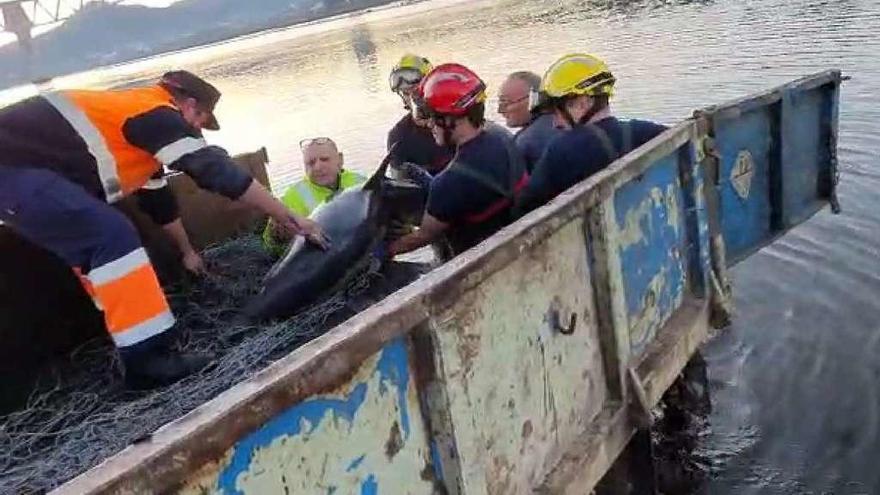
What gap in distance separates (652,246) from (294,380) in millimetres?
2341

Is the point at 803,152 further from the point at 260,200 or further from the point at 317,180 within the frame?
the point at 260,200

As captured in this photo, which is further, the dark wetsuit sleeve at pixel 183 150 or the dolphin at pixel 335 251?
the dolphin at pixel 335 251

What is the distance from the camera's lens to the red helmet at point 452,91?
416 cm

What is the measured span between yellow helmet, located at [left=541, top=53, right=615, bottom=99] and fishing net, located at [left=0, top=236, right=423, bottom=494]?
124cm

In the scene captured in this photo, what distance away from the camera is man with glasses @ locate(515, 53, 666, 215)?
162 inches

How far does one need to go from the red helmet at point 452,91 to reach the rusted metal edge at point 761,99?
1097 mm

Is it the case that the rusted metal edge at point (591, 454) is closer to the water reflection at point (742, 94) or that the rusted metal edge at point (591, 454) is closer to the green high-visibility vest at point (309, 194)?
Result: the water reflection at point (742, 94)

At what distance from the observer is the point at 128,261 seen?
363 cm

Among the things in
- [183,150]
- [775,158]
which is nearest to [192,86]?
[183,150]

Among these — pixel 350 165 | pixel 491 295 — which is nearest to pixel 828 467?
pixel 491 295

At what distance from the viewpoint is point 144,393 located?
366 centimetres

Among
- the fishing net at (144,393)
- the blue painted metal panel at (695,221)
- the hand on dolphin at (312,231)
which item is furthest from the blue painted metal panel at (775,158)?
the hand on dolphin at (312,231)

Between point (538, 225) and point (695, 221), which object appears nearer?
point (538, 225)

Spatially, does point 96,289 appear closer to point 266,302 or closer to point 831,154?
point 266,302
